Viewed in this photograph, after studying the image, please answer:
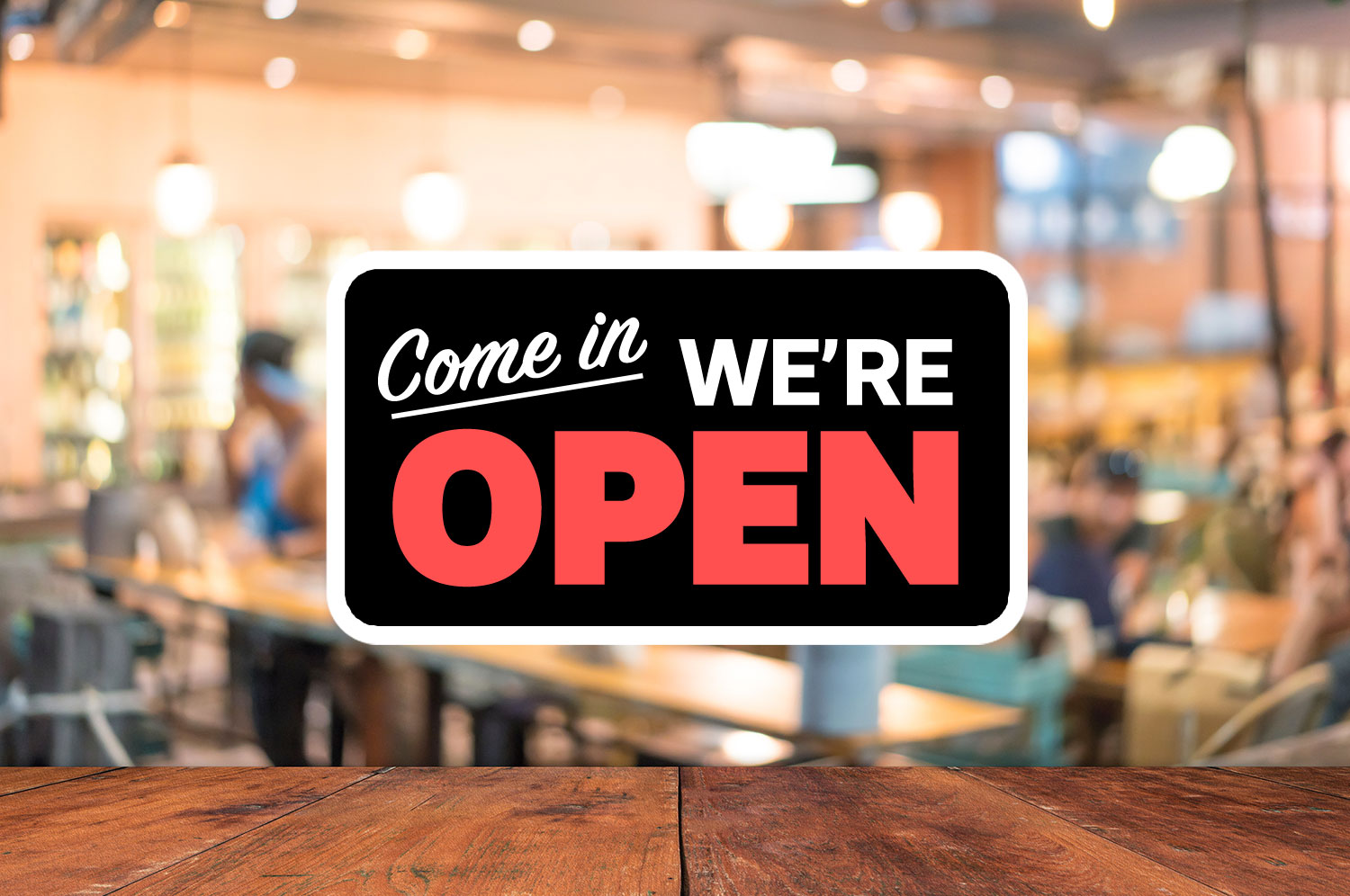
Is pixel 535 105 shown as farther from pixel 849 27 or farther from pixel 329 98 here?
pixel 849 27

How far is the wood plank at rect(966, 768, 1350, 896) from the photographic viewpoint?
91 cm

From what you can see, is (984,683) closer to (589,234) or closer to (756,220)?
(756,220)

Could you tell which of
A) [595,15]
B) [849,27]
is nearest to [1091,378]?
[849,27]

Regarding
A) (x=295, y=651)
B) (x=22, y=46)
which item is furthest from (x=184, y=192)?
(x=295, y=651)

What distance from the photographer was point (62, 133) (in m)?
7.62

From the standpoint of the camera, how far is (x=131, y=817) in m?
1.04

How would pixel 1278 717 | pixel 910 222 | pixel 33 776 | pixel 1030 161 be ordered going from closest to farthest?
pixel 33 776 < pixel 1278 717 < pixel 910 222 < pixel 1030 161

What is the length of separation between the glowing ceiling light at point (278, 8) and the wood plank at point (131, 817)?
6143mm

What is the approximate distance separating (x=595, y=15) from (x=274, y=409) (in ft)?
9.33

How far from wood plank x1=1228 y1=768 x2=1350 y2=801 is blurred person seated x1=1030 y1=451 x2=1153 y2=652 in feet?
10.3

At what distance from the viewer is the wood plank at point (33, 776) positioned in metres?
1.15

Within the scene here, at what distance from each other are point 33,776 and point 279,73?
7.48 meters

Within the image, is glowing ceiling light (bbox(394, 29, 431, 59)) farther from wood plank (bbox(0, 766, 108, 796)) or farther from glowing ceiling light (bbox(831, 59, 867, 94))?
wood plank (bbox(0, 766, 108, 796))

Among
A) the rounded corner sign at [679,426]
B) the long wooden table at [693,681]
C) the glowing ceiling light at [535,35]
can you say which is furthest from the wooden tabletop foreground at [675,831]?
the glowing ceiling light at [535,35]
